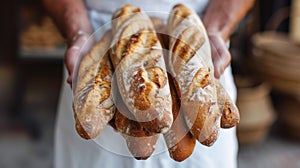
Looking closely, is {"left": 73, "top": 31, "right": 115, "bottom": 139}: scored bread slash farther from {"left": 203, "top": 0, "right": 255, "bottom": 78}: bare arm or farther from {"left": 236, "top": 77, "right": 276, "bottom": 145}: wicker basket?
{"left": 236, "top": 77, "right": 276, "bottom": 145}: wicker basket

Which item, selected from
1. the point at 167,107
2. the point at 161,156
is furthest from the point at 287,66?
the point at 167,107

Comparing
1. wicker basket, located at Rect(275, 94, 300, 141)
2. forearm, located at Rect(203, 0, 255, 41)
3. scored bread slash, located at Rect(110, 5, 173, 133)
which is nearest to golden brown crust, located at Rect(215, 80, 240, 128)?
scored bread slash, located at Rect(110, 5, 173, 133)

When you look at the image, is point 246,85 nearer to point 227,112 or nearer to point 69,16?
point 69,16

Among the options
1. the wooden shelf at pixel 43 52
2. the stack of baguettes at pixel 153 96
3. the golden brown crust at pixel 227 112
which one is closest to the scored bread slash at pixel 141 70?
the stack of baguettes at pixel 153 96

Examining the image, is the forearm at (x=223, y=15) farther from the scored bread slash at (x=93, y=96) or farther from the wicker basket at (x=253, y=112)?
the wicker basket at (x=253, y=112)

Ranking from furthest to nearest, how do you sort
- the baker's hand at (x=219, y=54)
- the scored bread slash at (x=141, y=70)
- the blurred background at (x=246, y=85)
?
1. the blurred background at (x=246, y=85)
2. the baker's hand at (x=219, y=54)
3. the scored bread slash at (x=141, y=70)

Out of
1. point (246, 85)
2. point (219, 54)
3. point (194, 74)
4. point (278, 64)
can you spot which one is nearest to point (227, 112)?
point (194, 74)
